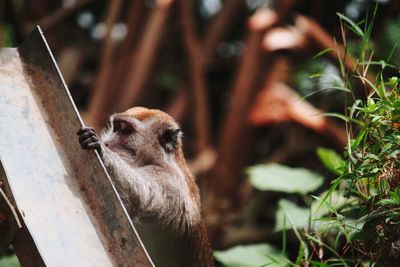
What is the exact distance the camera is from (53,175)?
316 cm

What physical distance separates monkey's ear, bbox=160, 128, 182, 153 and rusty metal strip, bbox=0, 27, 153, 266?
5.34 ft

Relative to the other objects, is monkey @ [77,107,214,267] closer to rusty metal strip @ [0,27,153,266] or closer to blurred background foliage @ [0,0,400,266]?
rusty metal strip @ [0,27,153,266]

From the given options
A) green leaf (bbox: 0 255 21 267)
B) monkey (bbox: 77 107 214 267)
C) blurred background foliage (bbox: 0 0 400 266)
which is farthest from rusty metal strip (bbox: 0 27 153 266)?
blurred background foliage (bbox: 0 0 400 266)

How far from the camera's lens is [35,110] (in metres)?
3.38

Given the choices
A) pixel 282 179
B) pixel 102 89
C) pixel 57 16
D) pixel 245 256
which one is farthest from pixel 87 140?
pixel 57 16

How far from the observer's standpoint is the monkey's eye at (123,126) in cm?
497

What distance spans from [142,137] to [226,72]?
6.23 m

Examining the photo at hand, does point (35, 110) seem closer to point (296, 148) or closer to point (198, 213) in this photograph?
point (198, 213)

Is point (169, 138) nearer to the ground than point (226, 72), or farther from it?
nearer to the ground

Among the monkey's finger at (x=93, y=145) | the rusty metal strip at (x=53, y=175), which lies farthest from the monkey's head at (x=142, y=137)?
the rusty metal strip at (x=53, y=175)

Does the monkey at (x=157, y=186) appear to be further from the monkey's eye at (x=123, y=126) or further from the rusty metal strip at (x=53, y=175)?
the rusty metal strip at (x=53, y=175)

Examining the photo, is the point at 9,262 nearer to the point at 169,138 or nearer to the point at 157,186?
the point at 157,186

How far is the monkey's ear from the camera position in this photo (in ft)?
16.5

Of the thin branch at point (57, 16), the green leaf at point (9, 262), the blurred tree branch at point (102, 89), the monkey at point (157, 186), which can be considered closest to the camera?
the monkey at point (157, 186)
